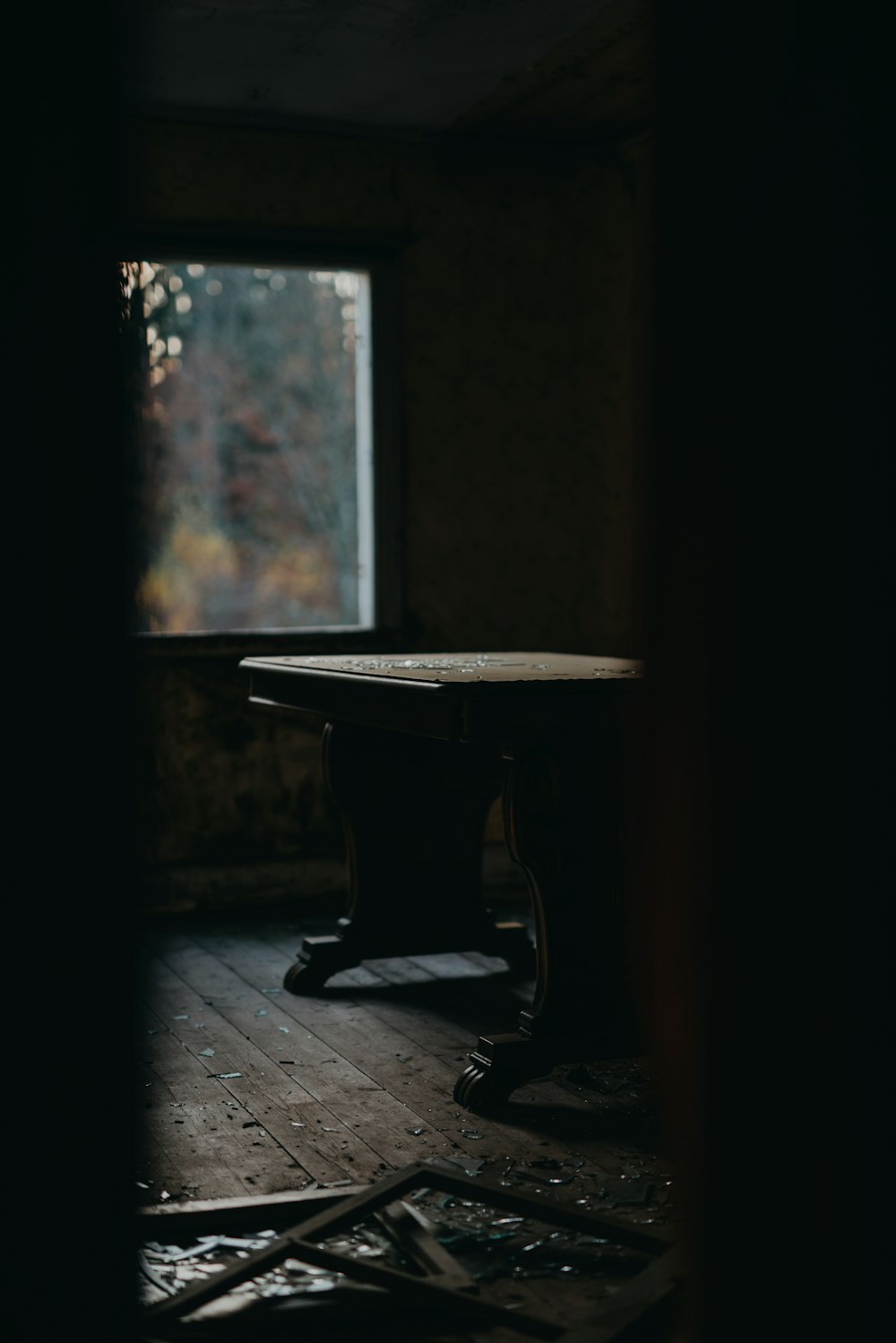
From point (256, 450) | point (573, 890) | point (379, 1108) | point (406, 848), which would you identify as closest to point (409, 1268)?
point (379, 1108)

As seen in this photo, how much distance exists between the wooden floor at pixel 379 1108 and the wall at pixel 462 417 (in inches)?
36.0

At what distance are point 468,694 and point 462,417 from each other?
2423 millimetres

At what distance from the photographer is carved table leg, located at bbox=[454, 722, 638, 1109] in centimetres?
278

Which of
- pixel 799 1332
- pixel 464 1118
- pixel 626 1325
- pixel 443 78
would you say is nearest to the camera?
pixel 799 1332

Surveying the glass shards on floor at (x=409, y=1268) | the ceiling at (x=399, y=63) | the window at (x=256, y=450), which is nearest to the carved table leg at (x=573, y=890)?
the glass shards on floor at (x=409, y=1268)

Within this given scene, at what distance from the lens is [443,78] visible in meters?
4.23

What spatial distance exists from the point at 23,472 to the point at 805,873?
76cm

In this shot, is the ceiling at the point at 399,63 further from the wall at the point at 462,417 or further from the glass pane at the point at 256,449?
the glass pane at the point at 256,449

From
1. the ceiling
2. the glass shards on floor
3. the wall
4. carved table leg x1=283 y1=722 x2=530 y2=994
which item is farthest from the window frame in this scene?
the glass shards on floor

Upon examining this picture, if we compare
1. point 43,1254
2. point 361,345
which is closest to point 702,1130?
point 43,1254

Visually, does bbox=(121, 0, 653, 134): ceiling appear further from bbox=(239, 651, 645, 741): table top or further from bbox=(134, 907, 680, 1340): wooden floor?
bbox=(134, 907, 680, 1340): wooden floor

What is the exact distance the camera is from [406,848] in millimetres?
3617

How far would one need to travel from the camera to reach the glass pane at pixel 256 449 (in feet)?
43.2

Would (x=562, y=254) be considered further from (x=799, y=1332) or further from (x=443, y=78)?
(x=799, y=1332)
